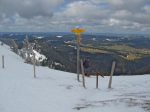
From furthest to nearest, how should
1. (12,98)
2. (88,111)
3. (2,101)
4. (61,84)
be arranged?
(61,84) < (12,98) < (2,101) < (88,111)

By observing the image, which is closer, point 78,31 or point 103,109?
point 103,109

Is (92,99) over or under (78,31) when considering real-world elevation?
under

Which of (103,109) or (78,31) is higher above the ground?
(78,31)

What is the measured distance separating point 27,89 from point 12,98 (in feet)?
9.65

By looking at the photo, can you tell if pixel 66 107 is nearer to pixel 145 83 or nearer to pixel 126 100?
pixel 126 100

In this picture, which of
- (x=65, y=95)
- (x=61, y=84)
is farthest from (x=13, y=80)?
(x=65, y=95)

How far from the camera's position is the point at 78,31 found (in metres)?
24.5

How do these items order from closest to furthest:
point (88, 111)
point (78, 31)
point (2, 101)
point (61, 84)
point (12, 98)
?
point (88, 111)
point (2, 101)
point (12, 98)
point (61, 84)
point (78, 31)

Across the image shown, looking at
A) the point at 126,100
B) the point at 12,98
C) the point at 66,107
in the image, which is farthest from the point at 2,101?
the point at 126,100

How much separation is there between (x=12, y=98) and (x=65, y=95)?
308 centimetres

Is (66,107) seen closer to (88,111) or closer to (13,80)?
(88,111)

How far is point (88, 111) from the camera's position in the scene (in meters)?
14.9

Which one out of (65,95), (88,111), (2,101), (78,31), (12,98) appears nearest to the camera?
(88,111)

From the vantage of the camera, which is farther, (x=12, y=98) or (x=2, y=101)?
(x=12, y=98)
